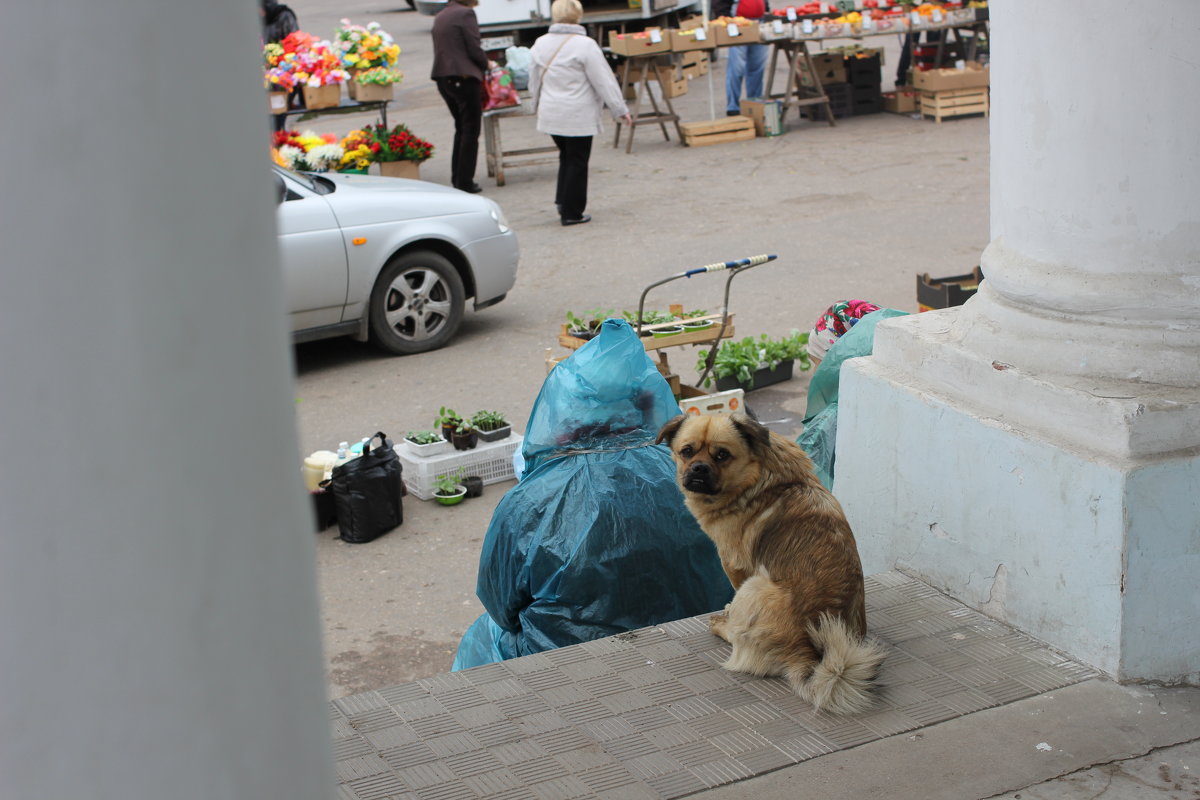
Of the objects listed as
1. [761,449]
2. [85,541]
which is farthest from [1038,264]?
[85,541]

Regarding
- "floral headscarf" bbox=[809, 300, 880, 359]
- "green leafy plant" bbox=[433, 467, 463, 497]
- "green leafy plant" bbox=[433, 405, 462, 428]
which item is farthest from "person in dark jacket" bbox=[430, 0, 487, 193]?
"floral headscarf" bbox=[809, 300, 880, 359]

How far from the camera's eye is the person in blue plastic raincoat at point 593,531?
422 cm

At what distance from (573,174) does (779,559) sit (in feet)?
32.2

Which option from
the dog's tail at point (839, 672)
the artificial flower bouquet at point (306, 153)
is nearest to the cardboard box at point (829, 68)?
the artificial flower bouquet at point (306, 153)

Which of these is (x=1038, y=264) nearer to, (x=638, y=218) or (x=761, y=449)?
(x=761, y=449)

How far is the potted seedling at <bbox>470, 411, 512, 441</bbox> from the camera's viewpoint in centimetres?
715

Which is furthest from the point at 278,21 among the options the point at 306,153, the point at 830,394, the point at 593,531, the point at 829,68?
the point at 593,531

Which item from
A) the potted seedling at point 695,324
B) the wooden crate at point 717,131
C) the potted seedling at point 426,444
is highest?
the wooden crate at point 717,131

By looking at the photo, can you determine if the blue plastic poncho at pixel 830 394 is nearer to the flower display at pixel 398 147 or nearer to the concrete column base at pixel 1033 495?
the concrete column base at pixel 1033 495

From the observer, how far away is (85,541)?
1196mm

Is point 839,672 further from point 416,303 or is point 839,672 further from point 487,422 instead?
point 416,303

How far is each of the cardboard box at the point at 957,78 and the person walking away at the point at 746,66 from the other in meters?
2.45

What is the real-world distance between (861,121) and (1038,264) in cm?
1467

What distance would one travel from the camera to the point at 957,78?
55.9ft
